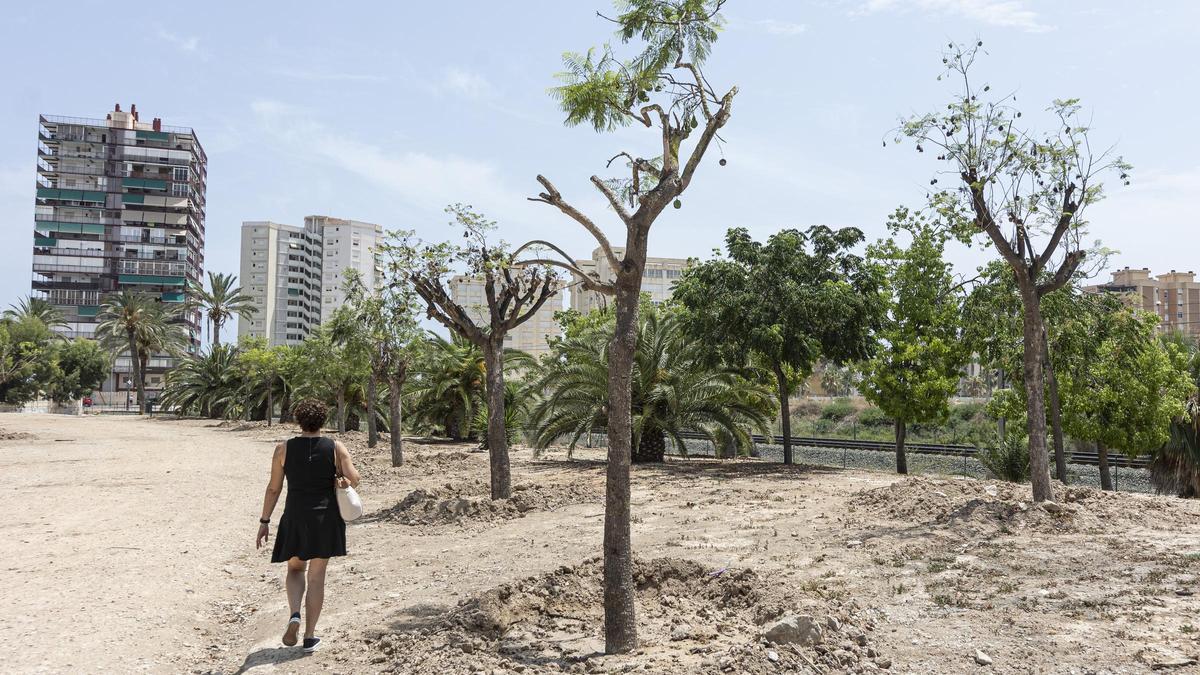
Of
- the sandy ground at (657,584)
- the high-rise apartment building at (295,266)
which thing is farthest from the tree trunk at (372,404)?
the high-rise apartment building at (295,266)

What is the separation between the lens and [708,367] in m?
18.6

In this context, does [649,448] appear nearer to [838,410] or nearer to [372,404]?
[372,404]

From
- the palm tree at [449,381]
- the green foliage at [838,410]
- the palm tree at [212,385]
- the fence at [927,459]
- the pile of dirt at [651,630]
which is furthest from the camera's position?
the green foliage at [838,410]

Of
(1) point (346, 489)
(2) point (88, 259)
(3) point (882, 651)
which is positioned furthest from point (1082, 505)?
(2) point (88, 259)

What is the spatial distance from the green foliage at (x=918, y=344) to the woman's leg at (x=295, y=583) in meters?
15.9

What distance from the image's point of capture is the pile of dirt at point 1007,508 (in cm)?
855

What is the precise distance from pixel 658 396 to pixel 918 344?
6519 millimetres

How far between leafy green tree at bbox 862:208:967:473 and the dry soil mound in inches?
314

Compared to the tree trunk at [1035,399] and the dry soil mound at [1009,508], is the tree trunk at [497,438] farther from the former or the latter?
the tree trunk at [1035,399]

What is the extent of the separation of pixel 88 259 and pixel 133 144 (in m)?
15.4

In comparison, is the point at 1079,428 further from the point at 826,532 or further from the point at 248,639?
the point at 248,639

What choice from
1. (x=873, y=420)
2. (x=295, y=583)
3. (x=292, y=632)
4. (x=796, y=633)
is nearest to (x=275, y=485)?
(x=295, y=583)

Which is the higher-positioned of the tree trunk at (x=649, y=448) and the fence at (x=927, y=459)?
the tree trunk at (x=649, y=448)

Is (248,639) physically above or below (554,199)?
below
